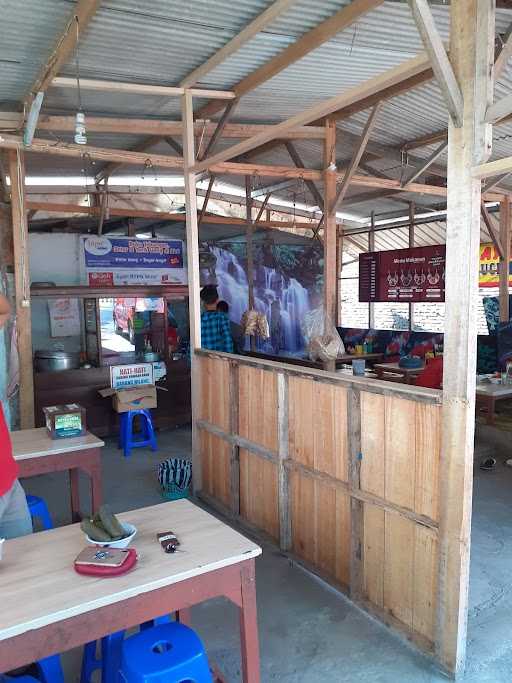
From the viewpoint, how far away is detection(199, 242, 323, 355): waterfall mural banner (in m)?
11.5

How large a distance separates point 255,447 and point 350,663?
165 cm

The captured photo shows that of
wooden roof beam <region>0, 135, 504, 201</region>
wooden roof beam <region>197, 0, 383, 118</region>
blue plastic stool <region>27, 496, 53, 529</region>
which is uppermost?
wooden roof beam <region>197, 0, 383, 118</region>

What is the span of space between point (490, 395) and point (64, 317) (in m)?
6.83

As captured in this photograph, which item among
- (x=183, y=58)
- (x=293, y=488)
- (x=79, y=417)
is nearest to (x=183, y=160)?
(x=183, y=58)

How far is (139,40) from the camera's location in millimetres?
3670

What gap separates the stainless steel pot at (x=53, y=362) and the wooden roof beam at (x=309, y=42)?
3.79 m

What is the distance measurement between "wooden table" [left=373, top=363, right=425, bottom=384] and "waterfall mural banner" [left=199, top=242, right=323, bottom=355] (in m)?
3.48

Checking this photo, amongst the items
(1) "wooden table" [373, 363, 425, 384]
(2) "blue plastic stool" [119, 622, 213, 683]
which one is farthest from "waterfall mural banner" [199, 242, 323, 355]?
(2) "blue plastic stool" [119, 622, 213, 683]

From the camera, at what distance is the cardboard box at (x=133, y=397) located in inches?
254

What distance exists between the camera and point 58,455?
11.7 ft

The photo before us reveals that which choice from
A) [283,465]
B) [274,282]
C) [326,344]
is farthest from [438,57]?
[274,282]

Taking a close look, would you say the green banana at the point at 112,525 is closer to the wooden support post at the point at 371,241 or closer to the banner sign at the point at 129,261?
the banner sign at the point at 129,261

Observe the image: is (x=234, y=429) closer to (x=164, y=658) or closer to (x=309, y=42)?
(x=164, y=658)

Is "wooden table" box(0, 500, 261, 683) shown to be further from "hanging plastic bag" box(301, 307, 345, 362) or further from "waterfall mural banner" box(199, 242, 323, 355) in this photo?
"waterfall mural banner" box(199, 242, 323, 355)
